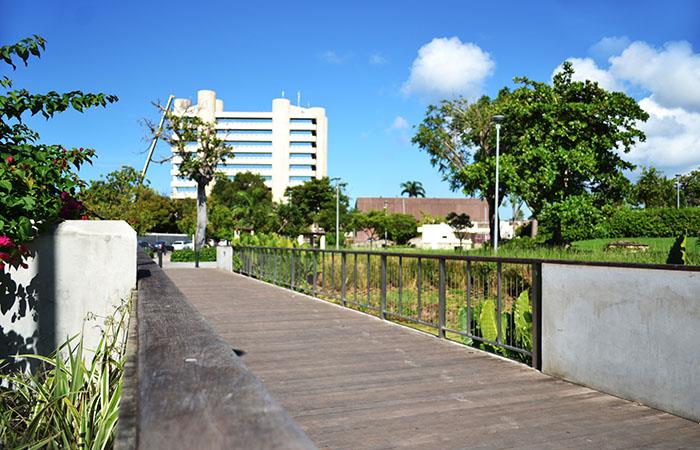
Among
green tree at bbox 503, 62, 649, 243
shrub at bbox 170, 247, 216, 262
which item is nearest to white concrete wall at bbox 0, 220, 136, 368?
green tree at bbox 503, 62, 649, 243

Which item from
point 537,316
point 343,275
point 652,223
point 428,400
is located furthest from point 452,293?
point 652,223

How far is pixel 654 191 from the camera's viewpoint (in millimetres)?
57188

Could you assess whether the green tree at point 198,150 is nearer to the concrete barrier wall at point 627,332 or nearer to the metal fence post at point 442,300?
the metal fence post at point 442,300

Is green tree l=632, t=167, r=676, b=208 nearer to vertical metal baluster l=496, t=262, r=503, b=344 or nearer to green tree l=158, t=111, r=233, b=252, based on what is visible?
green tree l=158, t=111, r=233, b=252

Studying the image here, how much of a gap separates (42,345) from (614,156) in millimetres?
26603

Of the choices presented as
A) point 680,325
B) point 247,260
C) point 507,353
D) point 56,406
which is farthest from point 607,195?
point 56,406

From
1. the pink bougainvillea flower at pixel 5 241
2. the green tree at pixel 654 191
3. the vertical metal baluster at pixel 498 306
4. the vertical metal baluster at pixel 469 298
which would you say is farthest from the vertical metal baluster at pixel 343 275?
the green tree at pixel 654 191

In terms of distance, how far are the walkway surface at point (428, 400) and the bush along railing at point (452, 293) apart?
27 centimetres

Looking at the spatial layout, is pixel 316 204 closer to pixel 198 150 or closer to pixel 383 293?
pixel 198 150

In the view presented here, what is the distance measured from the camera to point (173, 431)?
113 cm

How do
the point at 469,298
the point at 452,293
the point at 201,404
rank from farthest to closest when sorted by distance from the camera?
the point at 452,293, the point at 469,298, the point at 201,404

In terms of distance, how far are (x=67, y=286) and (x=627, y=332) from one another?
4.73 m

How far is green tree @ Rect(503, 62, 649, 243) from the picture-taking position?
1027 inches

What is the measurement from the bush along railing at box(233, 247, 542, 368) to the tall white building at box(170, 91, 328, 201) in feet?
338
